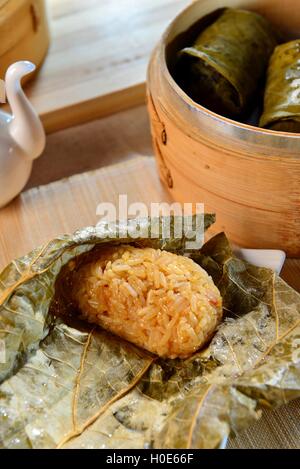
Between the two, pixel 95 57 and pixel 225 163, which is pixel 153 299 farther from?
pixel 95 57

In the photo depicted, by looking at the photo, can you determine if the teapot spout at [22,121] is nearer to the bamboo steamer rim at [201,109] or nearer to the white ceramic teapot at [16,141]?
the white ceramic teapot at [16,141]

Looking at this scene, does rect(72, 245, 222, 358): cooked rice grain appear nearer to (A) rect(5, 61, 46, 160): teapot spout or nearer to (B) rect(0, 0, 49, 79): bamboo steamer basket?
(A) rect(5, 61, 46, 160): teapot spout

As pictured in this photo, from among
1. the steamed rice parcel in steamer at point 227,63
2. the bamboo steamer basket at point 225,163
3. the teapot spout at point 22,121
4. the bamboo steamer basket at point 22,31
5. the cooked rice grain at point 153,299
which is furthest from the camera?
the bamboo steamer basket at point 22,31

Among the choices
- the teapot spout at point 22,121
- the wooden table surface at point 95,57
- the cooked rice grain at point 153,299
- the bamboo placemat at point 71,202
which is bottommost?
the bamboo placemat at point 71,202

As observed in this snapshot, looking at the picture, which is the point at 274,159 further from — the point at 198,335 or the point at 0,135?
the point at 0,135

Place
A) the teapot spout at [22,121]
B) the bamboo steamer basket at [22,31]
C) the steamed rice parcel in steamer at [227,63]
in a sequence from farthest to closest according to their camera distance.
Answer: the bamboo steamer basket at [22,31], the steamed rice parcel in steamer at [227,63], the teapot spout at [22,121]

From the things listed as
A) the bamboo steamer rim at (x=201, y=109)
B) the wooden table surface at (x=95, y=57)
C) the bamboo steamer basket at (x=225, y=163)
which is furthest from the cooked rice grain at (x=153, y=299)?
the wooden table surface at (x=95, y=57)

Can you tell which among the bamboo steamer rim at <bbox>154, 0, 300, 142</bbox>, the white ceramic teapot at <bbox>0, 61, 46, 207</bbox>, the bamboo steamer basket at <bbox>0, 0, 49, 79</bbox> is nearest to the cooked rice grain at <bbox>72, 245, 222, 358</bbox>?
the bamboo steamer rim at <bbox>154, 0, 300, 142</bbox>

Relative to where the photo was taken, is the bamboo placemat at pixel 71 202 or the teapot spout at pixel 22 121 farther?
the bamboo placemat at pixel 71 202

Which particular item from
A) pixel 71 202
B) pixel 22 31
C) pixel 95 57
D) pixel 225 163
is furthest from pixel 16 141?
pixel 95 57
